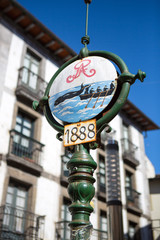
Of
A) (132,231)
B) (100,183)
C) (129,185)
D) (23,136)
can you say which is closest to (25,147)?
Result: (23,136)

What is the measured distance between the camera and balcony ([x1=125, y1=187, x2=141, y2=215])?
1784 centimetres

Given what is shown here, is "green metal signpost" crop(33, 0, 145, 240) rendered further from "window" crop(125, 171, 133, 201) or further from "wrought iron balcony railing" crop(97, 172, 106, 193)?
"window" crop(125, 171, 133, 201)

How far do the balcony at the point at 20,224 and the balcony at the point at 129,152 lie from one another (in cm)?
825

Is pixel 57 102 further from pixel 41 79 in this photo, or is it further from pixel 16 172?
pixel 41 79

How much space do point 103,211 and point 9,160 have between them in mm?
6622

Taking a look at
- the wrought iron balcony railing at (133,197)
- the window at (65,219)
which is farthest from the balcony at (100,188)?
the wrought iron balcony railing at (133,197)

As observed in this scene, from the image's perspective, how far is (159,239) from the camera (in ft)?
66.2

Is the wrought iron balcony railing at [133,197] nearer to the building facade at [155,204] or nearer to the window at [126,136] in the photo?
the building facade at [155,204]

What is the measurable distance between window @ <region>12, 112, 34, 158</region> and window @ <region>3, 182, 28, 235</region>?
135 cm

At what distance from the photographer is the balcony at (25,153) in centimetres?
1161

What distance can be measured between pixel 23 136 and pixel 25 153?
0.73m

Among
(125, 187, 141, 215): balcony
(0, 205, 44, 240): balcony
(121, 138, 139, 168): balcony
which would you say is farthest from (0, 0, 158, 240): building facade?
(121, 138, 139, 168): balcony

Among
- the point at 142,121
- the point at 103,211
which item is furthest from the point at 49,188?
the point at 142,121

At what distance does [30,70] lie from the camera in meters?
14.4
